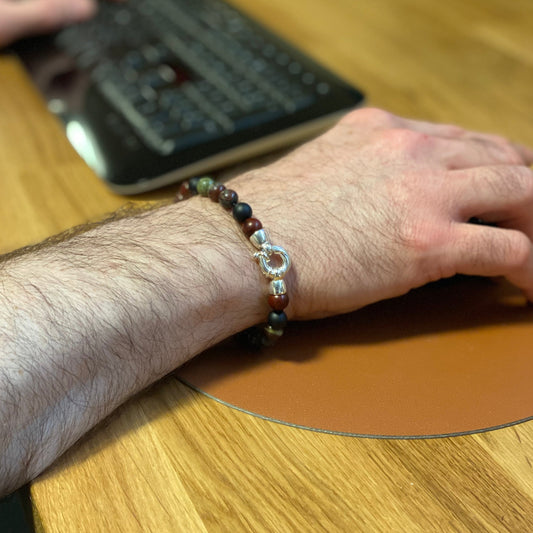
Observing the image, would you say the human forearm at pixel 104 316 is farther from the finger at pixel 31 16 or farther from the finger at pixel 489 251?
the finger at pixel 31 16

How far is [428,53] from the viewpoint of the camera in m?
0.93

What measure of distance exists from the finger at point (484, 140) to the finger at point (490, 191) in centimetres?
7

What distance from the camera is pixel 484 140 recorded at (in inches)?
24.6

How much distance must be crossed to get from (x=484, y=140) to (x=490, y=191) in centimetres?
11

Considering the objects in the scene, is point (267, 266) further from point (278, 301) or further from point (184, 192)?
point (184, 192)

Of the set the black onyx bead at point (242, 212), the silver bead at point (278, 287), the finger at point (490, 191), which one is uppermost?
the finger at point (490, 191)

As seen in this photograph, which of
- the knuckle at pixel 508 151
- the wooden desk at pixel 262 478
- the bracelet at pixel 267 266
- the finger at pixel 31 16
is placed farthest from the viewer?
the finger at pixel 31 16

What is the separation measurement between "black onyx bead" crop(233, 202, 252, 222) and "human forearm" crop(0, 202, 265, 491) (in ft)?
0.05

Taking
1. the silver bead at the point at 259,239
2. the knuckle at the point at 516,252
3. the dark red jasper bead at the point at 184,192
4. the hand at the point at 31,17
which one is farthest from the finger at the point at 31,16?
the knuckle at the point at 516,252

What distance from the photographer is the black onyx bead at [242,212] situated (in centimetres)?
50

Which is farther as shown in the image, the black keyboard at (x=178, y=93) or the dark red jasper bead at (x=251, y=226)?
the black keyboard at (x=178, y=93)

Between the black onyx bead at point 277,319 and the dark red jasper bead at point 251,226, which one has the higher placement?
the dark red jasper bead at point 251,226

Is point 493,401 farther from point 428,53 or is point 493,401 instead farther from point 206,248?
point 428,53

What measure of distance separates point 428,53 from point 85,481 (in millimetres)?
779
